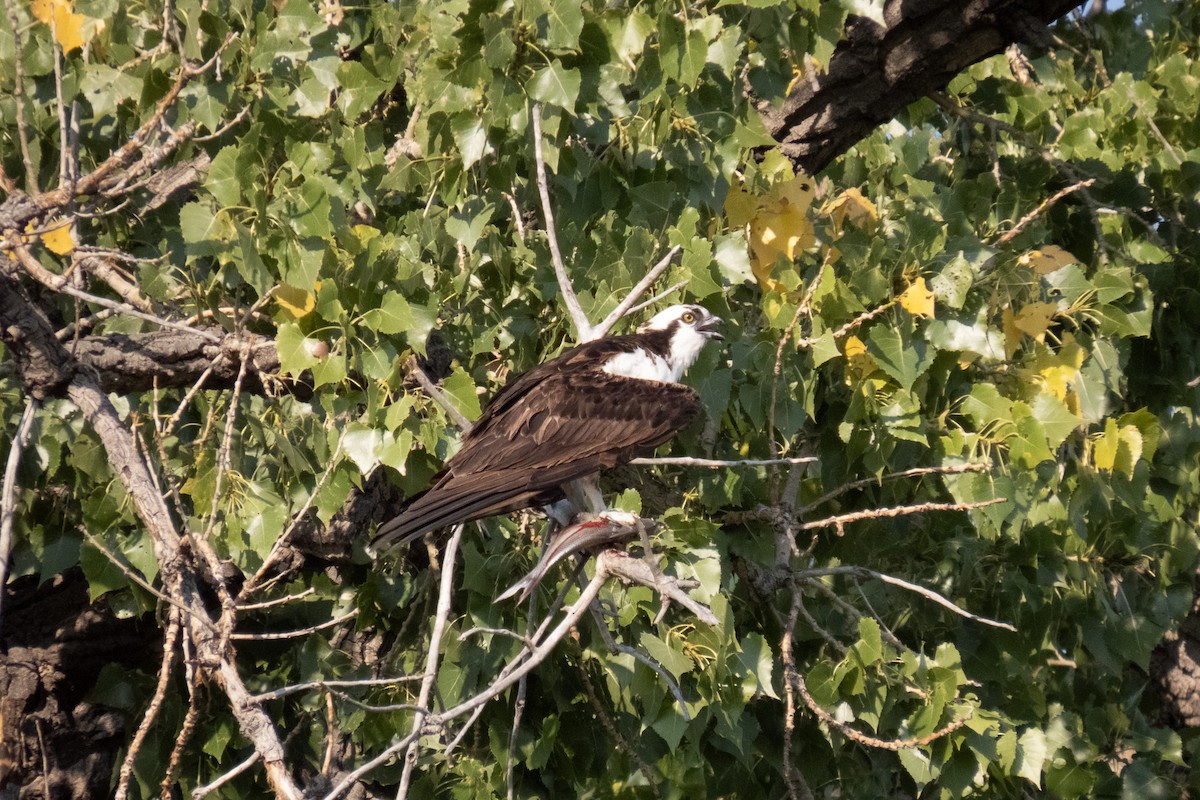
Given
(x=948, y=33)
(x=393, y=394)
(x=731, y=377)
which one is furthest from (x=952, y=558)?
(x=393, y=394)

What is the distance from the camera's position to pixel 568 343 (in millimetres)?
4465

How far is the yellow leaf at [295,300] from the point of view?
11.8 ft

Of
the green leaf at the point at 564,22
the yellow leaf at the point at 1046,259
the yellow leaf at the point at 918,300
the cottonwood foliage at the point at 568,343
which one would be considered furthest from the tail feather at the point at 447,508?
the yellow leaf at the point at 1046,259

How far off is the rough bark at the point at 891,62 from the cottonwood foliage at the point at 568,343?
0.33 metres

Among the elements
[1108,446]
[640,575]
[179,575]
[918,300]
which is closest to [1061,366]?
[1108,446]

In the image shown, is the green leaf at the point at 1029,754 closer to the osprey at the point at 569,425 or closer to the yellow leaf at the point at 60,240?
the osprey at the point at 569,425

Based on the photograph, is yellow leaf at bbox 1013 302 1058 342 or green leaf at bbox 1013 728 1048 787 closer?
yellow leaf at bbox 1013 302 1058 342

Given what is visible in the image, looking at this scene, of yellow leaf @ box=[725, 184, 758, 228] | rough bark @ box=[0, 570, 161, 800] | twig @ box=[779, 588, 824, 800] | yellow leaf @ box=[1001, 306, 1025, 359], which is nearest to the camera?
twig @ box=[779, 588, 824, 800]

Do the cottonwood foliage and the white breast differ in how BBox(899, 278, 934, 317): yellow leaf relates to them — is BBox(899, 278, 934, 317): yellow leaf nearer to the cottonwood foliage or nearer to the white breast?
the cottonwood foliage

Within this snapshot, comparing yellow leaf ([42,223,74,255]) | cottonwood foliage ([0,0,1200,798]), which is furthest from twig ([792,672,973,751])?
yellow leaf ([42,223,74,255])

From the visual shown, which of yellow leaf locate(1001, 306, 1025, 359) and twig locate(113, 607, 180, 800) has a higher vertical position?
twig locate(113, 607, 180, 800)

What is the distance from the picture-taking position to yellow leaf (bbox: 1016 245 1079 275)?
441cm

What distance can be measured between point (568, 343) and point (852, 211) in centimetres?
110

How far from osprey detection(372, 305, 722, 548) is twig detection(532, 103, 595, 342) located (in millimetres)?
120
